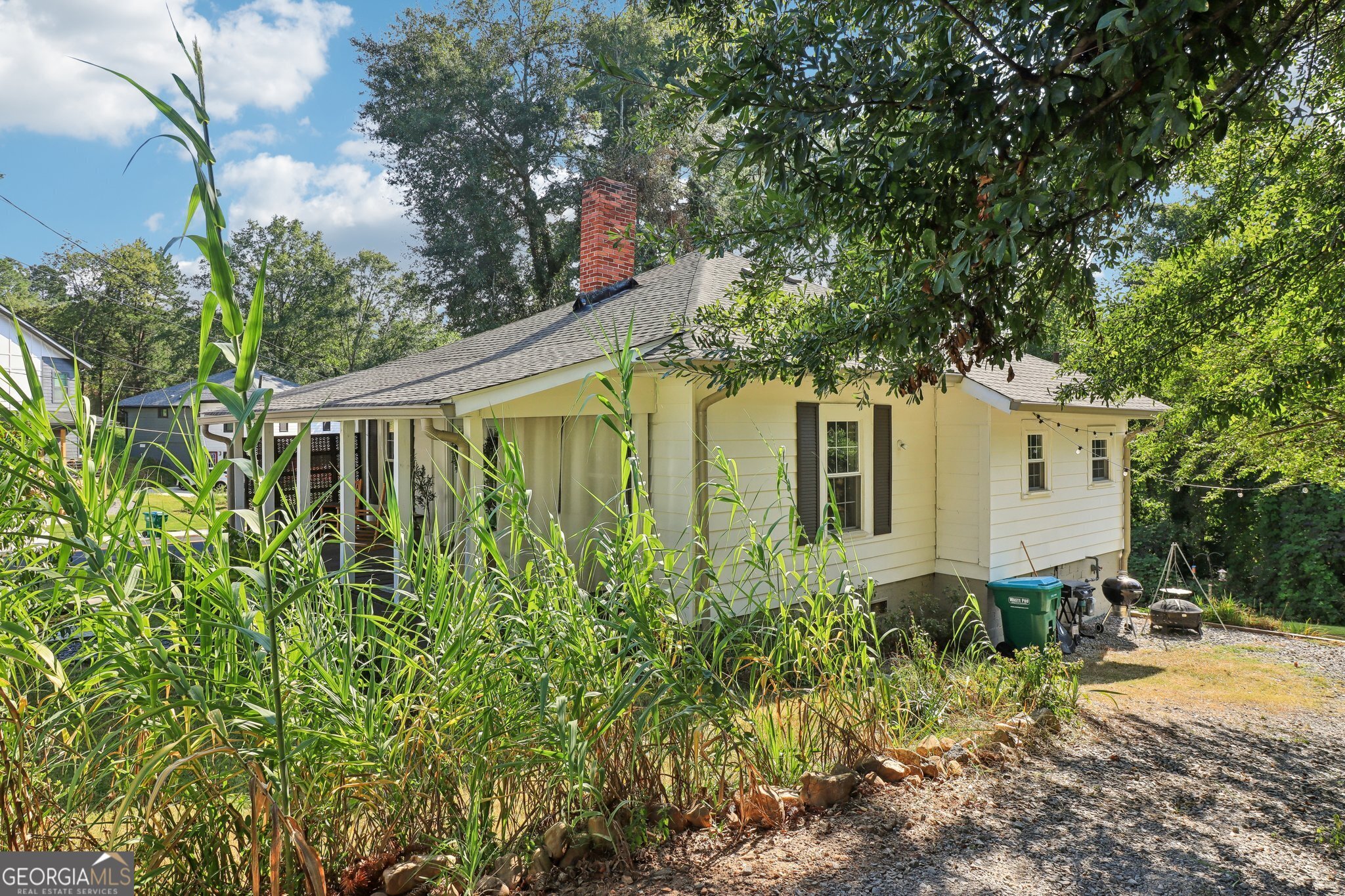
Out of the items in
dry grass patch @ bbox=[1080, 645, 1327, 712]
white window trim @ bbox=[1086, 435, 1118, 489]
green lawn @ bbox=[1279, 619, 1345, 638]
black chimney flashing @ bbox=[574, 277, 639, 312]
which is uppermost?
black chimney flashing @ bbox=[574, 277, 639, 312]

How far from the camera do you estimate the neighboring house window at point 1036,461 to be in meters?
11.0

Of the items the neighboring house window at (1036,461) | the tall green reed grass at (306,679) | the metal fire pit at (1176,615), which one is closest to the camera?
the tall green reed grass at (306,679)

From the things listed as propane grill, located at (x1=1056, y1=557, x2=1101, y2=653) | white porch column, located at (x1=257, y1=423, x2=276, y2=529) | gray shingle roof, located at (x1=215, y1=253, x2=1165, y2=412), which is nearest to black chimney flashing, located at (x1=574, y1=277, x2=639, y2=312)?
gray shingle roof, located at (x1=215, y1=253, x2=1165, y2=412)

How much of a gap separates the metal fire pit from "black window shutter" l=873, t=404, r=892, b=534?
16.0 feet

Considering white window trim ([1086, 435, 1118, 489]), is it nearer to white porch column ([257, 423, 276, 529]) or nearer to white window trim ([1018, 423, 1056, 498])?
white window trim ([1018, 423, 1056, 498])

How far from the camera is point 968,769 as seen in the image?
4.17 metres

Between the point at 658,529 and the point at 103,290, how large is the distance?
43.0 meters

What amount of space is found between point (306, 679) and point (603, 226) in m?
10.7

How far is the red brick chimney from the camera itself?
12.4m

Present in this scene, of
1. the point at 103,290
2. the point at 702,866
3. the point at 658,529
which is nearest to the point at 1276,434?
the point at 658,529

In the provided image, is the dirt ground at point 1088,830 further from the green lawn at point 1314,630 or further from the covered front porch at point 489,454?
the green lawn at point 1314,630

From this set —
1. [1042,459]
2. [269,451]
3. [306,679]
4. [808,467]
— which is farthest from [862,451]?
[269,451]

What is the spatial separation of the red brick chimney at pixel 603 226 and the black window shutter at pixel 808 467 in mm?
4919

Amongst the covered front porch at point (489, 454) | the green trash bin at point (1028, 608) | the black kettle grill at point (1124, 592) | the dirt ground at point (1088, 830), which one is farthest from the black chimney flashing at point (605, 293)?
the dirt ground at point (1088, 830)
